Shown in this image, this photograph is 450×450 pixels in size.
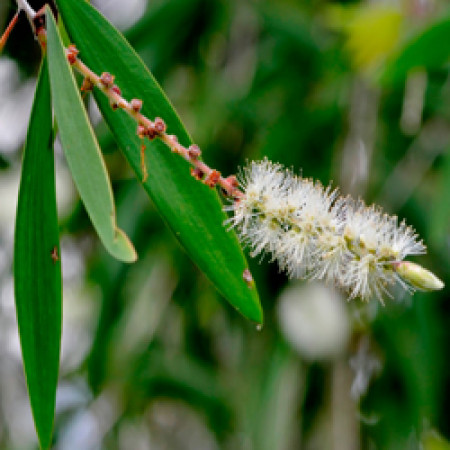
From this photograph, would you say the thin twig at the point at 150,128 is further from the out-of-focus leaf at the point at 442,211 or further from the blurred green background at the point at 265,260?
the blurred green background at the point at 265,260

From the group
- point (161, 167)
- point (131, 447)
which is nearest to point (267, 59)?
point (131, 447)

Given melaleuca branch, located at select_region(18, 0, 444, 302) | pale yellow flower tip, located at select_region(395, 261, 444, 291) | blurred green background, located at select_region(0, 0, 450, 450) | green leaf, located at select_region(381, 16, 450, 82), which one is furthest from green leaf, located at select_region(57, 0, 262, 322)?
blurred green background, located at select_region(0, 0, 450, 450)

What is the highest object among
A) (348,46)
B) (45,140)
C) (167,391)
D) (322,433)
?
(348,46)

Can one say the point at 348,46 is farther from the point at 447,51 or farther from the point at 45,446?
the point at 45,446

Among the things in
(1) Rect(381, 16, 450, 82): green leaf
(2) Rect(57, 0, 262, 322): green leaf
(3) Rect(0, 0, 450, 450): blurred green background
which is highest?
(1) Rect(381, 16, 450, 82): green leaf

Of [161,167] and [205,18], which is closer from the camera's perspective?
[161,167]

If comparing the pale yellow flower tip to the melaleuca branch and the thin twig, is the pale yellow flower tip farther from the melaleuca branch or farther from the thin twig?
the thin twig

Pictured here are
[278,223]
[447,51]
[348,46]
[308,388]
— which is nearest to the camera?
[278,223]
